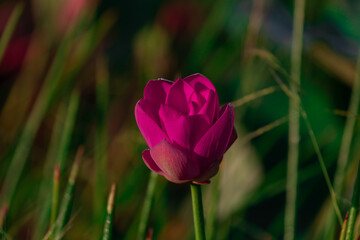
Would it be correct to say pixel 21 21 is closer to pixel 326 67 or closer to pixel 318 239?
pixel 326 67

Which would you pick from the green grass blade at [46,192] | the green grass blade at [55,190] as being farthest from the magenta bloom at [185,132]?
the green grass blade at [46,192]

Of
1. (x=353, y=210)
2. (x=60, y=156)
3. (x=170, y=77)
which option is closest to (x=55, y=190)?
(x=60, y=156)

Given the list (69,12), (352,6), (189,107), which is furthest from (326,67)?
(189,107)

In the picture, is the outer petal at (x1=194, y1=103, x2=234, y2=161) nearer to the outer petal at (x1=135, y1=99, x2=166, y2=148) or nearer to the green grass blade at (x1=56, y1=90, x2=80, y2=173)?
the outer petal at (x1=135, y1=99, x2=166, y2=148)

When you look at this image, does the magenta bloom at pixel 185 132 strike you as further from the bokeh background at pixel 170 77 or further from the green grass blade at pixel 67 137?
the bokeh background at pixel 170 77

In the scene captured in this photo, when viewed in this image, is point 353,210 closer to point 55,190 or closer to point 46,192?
point 55,190
